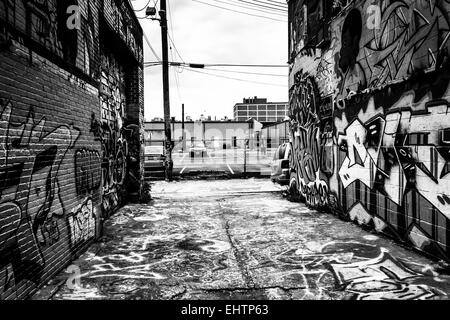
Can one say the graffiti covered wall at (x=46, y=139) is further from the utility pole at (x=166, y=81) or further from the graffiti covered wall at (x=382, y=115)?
the utility pole at (x=166, y=81)

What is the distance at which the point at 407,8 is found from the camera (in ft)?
17.3

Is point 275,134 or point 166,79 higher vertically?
point 166,79

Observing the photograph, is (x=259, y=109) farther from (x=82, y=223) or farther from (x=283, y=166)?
(x=82, y=223)

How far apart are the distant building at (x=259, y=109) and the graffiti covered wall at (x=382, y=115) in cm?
12332

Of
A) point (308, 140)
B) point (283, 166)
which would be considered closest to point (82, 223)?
point (308, 140)

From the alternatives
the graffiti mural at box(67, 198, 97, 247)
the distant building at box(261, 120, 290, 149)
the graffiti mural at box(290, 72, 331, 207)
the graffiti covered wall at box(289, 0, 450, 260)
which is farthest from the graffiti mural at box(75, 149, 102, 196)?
the distant building at box(261, 120, 290, 149)

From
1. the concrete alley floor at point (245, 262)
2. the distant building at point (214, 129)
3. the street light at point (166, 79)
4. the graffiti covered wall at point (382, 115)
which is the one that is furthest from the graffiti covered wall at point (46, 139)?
the distant building at point (214, 129)

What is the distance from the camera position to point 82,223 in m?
5.45

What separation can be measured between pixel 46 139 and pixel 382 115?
17.4 feet

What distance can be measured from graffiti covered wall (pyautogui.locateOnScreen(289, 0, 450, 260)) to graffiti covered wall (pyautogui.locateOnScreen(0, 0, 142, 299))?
5107 millimetres

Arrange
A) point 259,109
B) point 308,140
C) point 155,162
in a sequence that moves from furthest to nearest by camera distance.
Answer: point 259,109, point 155,162, point 308,140

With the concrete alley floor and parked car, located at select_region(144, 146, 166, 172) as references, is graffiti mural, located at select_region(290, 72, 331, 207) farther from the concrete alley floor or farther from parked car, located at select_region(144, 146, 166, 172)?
parked car, located at select_region(144, 146, 166, 172)

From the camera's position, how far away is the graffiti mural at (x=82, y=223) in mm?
5027

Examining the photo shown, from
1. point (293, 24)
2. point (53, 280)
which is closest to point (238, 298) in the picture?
point (53, 280)
